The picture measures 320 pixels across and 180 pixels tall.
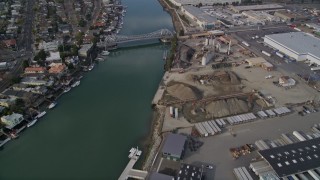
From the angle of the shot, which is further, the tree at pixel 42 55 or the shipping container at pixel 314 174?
the tree at pixel 42 55

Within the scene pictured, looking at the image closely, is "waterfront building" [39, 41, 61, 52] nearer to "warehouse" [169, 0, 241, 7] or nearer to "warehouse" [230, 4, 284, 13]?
"warehouse" [169, 0, 241, 7]

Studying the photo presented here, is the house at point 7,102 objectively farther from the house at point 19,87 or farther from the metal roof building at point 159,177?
the metal roof building at point 159,177

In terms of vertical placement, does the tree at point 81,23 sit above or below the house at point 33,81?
above

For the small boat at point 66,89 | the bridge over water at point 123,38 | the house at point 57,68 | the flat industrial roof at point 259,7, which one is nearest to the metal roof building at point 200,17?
the flat industrial roof at point 259,7

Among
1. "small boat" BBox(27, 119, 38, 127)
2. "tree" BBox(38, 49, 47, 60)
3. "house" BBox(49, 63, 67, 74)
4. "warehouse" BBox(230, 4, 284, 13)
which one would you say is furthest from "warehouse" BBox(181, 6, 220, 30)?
"small boat" BBox(27, 119, 38, 127)

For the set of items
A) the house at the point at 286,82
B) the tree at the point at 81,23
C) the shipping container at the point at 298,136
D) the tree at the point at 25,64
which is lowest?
the shipping container at the point at 298,136

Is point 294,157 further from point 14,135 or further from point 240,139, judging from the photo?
point 14,135
